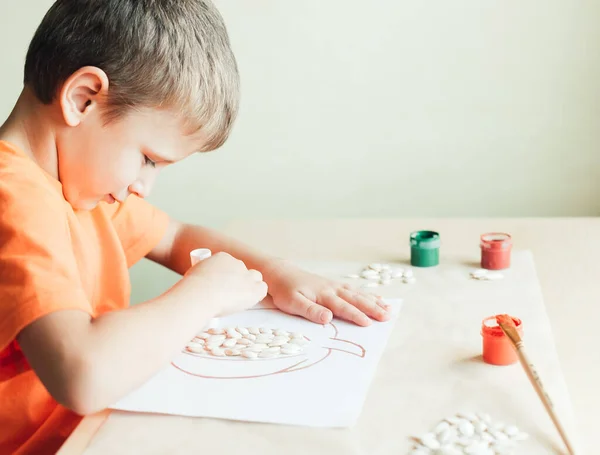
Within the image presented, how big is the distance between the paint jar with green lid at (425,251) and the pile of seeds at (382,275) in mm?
32

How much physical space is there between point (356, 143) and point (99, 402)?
1.20m

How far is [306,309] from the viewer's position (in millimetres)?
1016

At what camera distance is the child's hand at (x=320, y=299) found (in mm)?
994

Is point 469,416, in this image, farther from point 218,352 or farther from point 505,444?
point 218,352

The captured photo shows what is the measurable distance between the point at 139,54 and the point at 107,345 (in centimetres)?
32

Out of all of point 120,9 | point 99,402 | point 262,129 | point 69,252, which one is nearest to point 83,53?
point 120,9

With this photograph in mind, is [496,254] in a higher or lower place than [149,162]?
lower

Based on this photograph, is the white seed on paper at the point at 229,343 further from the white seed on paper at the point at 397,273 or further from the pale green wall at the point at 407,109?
the pale green wall at the point at 407,109

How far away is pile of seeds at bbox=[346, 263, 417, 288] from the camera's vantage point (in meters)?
1.15

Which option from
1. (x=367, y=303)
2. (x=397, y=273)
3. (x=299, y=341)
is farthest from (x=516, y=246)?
(x=299, y=341)

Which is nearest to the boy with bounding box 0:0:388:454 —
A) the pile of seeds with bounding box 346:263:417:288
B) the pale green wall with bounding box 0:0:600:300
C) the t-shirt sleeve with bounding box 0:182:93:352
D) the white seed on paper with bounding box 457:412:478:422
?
the t-shirt sleeve with bounding box 0:182:93:352

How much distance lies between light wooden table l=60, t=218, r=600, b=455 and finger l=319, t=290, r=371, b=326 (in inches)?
9.6

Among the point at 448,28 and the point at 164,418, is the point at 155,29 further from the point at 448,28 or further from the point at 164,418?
the point at 448,28

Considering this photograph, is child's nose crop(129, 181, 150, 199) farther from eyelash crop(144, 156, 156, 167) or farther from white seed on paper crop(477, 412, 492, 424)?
white seed on paper crop(477, 412, 492, 424)
